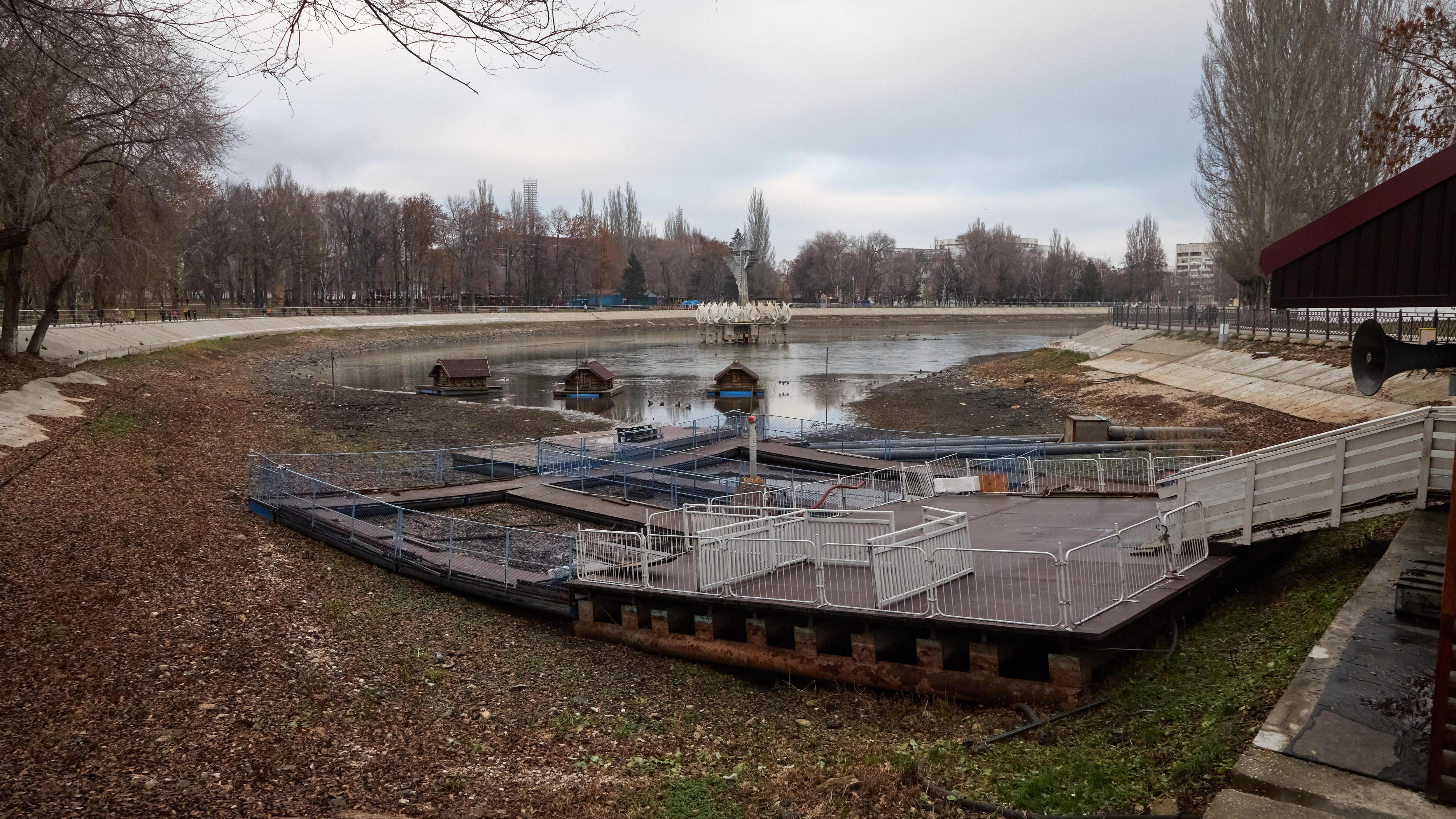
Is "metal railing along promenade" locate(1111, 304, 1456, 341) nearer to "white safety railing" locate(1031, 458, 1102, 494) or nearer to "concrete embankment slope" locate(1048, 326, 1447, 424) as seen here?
"concrete embankment slope" locate(1048, 326, 1447, 424)

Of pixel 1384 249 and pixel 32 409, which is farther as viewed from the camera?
pixel 32 409

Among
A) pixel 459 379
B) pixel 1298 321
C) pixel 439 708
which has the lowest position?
pixel 439 708

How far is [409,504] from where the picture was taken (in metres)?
19.7

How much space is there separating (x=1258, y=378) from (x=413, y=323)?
303ft

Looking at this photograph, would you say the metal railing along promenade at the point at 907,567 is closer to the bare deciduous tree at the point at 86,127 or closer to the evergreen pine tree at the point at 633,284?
the bare deciduous tree at the point at 86,127

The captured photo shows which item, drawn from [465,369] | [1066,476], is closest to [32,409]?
[1066,476]

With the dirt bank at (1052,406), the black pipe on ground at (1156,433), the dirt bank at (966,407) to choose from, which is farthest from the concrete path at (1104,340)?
the black pipe on ground at (1156,433)

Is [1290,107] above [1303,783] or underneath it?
above

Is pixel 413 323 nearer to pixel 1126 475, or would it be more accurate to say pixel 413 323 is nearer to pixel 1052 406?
pixel 1052 406

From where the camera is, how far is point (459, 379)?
1951 inches

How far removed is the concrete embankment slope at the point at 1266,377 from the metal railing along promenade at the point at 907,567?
11.5 metres

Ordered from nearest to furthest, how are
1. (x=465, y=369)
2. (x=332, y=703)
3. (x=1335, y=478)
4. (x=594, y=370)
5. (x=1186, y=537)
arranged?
(x=332, y=703)
(x=1335, y=478)
(x=1186, y=537)
(x=465, y=369)
(x=594, y=370)

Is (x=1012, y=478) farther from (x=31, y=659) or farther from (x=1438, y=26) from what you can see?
(x=31, y=659)

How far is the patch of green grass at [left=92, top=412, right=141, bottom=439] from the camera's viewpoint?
23.1 meters
